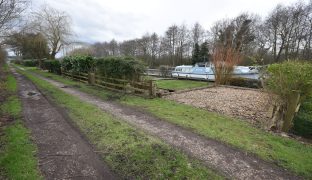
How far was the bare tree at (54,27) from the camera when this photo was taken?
2967 cm

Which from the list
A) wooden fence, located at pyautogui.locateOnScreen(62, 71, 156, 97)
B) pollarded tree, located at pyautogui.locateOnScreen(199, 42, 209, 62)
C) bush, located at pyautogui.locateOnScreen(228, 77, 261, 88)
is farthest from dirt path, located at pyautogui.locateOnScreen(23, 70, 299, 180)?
pollarded tree, located at pyautogui.locateOnScreen(199, 42, 209, 62)

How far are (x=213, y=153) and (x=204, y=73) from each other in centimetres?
1498

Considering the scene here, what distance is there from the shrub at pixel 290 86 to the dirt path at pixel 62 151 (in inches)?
185

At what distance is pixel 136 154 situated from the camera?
11.4 ft

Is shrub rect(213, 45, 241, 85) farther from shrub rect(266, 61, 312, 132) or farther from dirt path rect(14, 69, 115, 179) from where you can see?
dirt path rect(14, 69, 115, 179)

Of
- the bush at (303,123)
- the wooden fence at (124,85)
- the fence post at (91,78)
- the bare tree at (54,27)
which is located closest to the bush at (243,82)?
the wooden fence at (124,85)

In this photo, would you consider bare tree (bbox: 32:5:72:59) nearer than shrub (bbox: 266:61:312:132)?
No

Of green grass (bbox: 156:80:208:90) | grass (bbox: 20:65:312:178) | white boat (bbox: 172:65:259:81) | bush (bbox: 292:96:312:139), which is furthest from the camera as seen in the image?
white boat (bbox: 172:65:259:81)

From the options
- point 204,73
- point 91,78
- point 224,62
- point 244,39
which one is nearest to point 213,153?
point 91,78

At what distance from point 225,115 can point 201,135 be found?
7.31 ft

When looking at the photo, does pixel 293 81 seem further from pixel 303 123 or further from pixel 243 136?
pixel 243 136

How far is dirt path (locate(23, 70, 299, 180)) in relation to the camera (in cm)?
302

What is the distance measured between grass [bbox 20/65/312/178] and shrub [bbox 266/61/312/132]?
0.81 metres

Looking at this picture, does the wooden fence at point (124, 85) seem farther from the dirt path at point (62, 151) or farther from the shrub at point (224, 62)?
the shrub at point (224, 62)
